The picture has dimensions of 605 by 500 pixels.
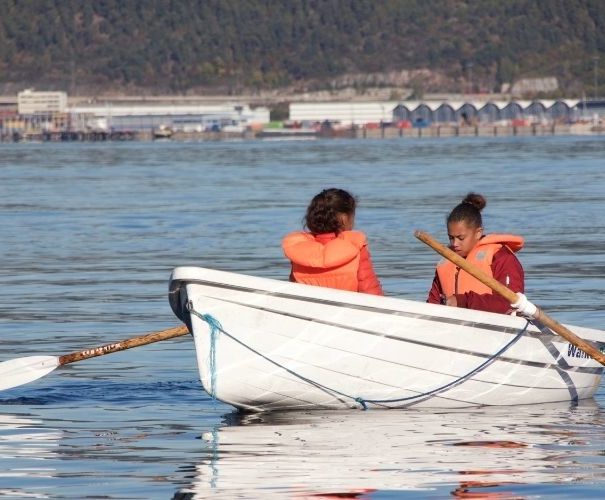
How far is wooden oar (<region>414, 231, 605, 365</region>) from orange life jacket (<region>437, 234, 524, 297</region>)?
17.8 inches

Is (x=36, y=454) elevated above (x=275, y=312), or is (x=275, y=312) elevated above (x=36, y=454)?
(x=275, y=312)

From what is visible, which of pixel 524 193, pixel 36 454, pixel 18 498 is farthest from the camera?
pixel 524 193

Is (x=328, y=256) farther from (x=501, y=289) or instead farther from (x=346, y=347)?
(x=501, y=289)

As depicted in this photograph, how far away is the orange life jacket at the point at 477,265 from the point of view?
1455 cm

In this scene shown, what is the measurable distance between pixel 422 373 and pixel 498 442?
1.22 m

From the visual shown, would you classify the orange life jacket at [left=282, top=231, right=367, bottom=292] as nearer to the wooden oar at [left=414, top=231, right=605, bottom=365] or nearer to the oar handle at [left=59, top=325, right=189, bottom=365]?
the wooden oar at [left=414, top=231, right=605, bottom=365]

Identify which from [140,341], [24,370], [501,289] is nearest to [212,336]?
[140,341]

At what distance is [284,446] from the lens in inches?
517

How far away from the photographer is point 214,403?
14859mm

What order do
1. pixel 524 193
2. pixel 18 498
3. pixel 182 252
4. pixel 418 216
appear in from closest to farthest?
pixel 18 498 < pixel 182 252 < pixel 418 216 < pixel 524 193

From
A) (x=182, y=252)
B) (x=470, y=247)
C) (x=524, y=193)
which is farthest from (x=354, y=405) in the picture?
(x=524, y=193)

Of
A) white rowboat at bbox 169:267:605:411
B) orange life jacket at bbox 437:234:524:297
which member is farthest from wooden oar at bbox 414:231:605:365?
orange life jacket at bbox 437:234:524:297

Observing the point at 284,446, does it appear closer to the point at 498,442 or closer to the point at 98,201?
the point at 498,442

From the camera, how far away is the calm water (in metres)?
12.0
